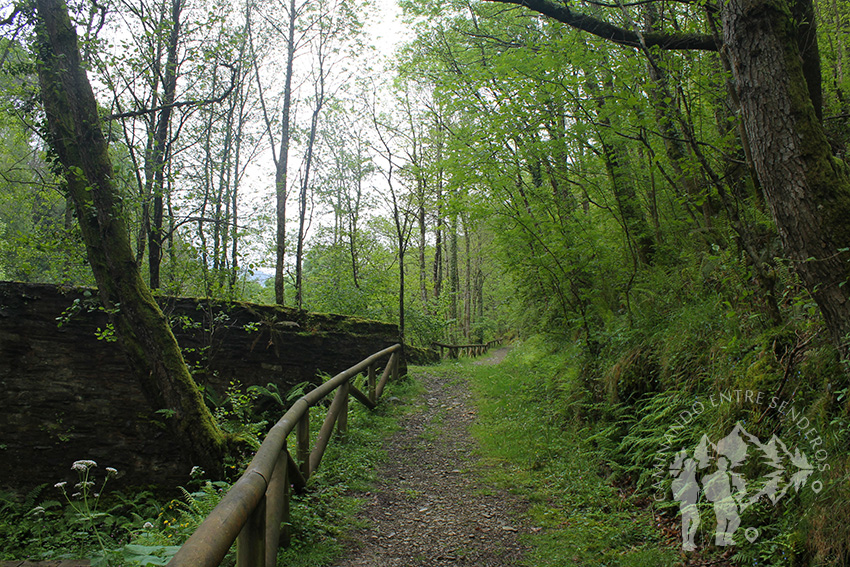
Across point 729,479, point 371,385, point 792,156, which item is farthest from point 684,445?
point 371,385

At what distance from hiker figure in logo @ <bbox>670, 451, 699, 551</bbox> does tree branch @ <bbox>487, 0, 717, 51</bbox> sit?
13.9 feet

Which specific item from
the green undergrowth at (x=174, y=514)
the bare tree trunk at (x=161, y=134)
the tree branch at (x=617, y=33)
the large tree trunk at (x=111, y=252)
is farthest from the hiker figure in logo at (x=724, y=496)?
the bare tree trunk at (x=161, y=134)

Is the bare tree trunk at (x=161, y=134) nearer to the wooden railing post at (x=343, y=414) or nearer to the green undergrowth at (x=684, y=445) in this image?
the wooden railing post at (x=343, y=414)

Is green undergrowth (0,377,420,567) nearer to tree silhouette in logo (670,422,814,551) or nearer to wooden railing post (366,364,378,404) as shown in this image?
wooden railing post (366,364,378,404)

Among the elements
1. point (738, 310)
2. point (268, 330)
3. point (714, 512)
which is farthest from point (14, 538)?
point (738, 310)

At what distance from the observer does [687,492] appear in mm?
3379

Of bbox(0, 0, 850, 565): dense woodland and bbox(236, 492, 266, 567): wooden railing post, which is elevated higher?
bbox(0, 0, 850, 565): dense woodland

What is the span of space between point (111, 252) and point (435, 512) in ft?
15.9

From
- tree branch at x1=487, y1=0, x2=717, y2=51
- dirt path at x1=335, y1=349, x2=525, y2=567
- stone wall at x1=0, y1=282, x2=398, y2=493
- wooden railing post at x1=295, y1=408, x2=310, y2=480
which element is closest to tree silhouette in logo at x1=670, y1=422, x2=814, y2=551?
dirt path at x1=335, y1=349, x2=525, y2=567

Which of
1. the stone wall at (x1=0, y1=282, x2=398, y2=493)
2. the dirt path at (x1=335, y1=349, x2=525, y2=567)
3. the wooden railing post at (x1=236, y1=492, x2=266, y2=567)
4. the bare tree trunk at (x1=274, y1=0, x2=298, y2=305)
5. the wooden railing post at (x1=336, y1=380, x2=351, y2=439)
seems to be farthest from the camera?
the bare tree trunk at (x1=274, y1=0, x2=298, y2=305)

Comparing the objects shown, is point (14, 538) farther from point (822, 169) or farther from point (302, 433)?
point (822, 169)

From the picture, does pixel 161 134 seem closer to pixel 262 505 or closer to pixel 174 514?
Result: pixel 174 514

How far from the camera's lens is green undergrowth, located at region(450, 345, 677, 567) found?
10.5 ft

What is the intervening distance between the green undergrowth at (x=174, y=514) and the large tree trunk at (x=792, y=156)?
3886mm
